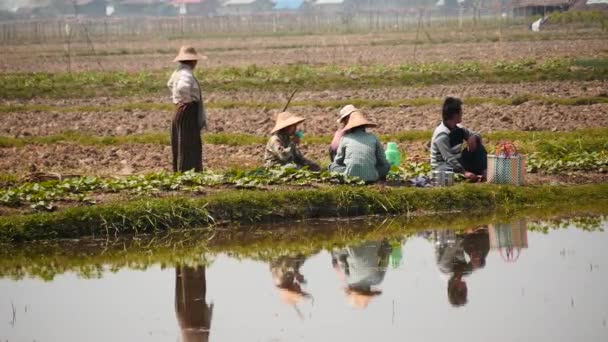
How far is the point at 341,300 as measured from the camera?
7559 mm

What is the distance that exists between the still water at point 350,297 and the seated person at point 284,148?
94.2 inches

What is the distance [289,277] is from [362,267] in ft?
1.99

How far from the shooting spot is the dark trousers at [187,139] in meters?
11.8

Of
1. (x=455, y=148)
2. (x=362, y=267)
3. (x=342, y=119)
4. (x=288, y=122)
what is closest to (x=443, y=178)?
(x=455, y=148)

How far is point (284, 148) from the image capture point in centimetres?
1180

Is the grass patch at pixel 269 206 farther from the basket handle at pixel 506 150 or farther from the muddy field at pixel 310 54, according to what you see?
the muddy field at pixel 310 54

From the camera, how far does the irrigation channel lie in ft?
22.6

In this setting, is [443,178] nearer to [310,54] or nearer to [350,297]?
[350,297]

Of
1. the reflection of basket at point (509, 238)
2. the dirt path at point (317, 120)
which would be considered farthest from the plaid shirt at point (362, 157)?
the dirt path at point (317, 120)

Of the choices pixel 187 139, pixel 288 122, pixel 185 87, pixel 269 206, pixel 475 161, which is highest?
pixel 185 87

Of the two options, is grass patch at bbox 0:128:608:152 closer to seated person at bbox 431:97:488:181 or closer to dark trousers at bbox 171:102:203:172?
seated person at bbox 431:97:488:181

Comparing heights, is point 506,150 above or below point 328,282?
above

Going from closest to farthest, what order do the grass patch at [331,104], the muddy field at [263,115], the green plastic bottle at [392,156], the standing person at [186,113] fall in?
the standing person at [186,113], the green plastic bottle at [392,156], the muddy field at [263,115], the grass patch at [331,104]

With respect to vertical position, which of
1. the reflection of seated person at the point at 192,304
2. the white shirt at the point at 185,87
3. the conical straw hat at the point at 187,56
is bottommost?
the reflection of seated person at the point at 192,304
